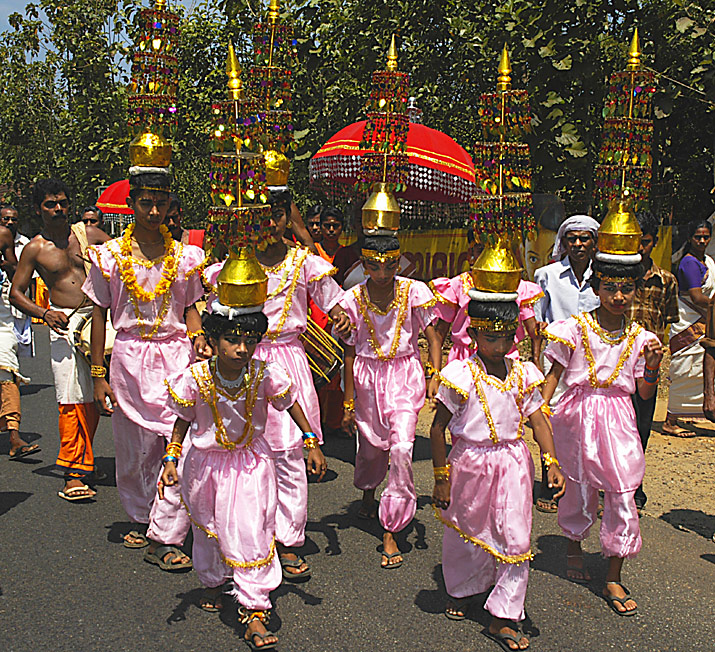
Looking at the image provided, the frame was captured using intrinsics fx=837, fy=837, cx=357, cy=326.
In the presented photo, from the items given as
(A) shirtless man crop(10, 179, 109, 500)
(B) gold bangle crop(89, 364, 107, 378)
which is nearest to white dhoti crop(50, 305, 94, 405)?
(A) shirtless man crop(10, 179, 109, 500)

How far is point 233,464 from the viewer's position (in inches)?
160

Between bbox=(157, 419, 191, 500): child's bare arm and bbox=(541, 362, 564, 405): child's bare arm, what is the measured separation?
6.36ft

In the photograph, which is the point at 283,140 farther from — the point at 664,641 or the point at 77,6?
the point at 77,6

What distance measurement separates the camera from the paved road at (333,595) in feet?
13.1

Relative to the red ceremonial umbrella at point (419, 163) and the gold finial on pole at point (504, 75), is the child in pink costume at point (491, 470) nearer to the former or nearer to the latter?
the gold finial on pole at point (504, 75)

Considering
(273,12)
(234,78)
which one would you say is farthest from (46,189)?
(234,78)

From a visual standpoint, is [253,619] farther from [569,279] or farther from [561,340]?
[569,279]

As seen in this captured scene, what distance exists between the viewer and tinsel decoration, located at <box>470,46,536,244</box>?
443cm

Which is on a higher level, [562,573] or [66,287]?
[66,287]

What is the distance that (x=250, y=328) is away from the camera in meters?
3.96

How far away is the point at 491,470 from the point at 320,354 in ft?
8.43

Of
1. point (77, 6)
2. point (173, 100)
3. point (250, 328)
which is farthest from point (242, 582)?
point (77, 6)

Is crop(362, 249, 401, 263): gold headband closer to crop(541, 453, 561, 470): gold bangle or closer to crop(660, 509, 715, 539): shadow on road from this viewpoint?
crop(541, 453, 561, 470): gold bangle

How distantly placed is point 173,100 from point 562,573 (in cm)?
369
